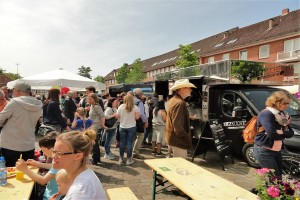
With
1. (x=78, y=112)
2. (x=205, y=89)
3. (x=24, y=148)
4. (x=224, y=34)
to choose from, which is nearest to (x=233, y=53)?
(x=224, y=34)

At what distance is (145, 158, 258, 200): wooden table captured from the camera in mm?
2479

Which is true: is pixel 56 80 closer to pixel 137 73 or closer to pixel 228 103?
pixel 228 103

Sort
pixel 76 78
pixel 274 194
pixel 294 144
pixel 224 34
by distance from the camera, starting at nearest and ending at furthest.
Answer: pixel 274 194 → pixel 294 144 → pixel 76 78 → pixel 224 34

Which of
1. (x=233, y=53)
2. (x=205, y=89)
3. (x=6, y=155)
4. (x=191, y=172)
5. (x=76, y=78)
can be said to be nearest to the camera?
(x=191, y=172)

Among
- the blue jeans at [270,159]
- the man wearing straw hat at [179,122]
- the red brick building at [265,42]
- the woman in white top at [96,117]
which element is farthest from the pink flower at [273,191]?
the red brick building at [265,42]

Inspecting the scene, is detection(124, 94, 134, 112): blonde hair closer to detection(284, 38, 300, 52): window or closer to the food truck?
Result: the food truck

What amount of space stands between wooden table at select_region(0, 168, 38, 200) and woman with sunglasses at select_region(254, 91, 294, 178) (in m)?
2.95

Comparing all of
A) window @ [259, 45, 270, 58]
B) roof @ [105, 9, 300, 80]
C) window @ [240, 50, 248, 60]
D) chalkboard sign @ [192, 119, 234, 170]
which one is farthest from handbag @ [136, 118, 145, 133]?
window @ [240, 50, 248, 60]

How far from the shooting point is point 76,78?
26.2ft

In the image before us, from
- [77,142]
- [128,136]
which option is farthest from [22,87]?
[128,136]

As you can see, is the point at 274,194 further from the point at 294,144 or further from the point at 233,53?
the point at 233,53

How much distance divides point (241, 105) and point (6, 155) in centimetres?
543

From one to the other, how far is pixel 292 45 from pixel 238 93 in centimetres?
2402

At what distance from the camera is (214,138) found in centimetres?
609
